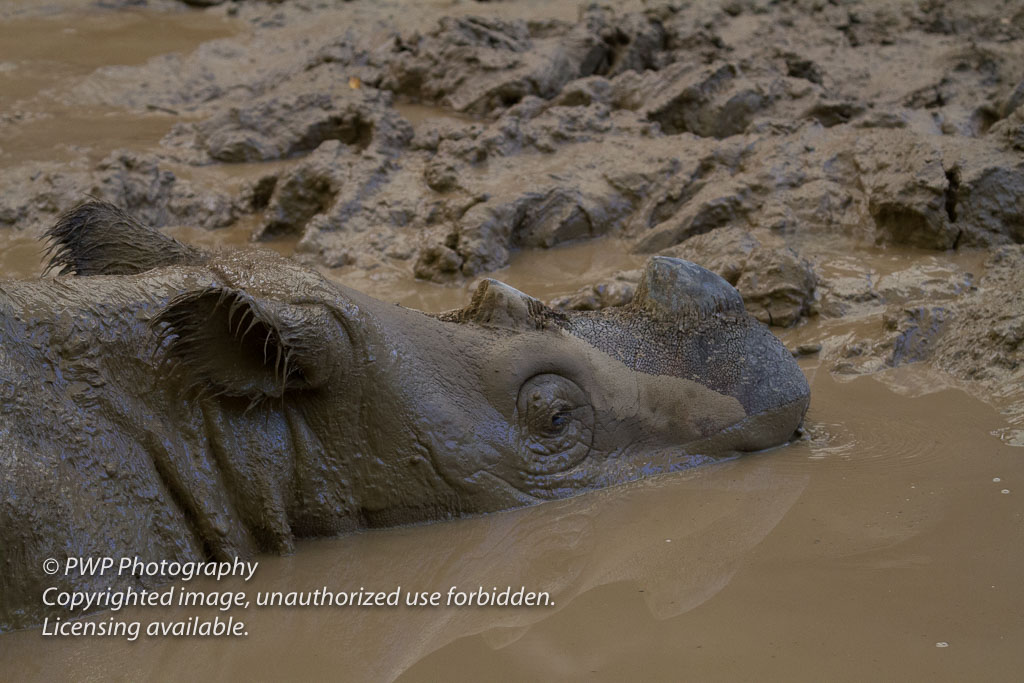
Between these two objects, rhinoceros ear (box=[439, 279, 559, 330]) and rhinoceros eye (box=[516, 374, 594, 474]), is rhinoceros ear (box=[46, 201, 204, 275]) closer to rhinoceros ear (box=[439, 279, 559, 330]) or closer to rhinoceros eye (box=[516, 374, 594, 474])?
rhinoceros ear (box=[439, 279, 559, 330])

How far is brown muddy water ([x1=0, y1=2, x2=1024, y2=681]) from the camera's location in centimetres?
271

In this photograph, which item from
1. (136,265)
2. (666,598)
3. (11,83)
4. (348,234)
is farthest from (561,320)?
(11,83)

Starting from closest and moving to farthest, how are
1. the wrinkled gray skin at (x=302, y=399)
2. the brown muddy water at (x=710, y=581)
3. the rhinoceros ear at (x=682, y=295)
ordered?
the brown muddy water at (x=710, y=581), the wrinkled gray skin at (x=302, y=399), the rhinoceros ear at (x=682, y=295)

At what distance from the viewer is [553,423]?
3.66 m

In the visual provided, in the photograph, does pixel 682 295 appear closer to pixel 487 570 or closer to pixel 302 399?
pixel 487 570

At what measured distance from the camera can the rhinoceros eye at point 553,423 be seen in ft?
11.9

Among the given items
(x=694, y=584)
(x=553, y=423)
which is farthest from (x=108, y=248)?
(x=694, y=584)

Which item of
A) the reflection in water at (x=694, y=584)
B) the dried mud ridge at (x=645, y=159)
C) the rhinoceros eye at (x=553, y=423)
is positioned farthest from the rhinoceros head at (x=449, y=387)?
the dried mud ridge at (x=645, y=159)

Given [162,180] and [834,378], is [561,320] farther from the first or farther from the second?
[162,180]

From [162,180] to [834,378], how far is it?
470cm

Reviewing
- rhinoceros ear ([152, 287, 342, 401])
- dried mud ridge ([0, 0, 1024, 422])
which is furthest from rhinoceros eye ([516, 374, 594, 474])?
dried mud ridge ([0, 0, 1024, 422])

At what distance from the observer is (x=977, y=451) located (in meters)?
3.90

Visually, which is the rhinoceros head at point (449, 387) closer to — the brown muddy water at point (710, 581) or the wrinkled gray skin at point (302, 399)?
the wrinkled gray skin at point (302, 399)

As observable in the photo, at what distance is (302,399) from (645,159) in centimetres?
422
